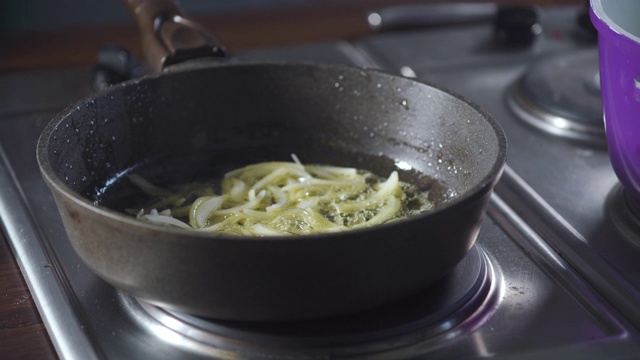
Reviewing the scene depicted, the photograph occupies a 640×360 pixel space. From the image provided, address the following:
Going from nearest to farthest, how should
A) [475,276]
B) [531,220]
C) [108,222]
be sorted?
1. [108,222]
2. [475,276]
3. [531,220]

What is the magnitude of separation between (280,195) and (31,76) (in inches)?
21.8

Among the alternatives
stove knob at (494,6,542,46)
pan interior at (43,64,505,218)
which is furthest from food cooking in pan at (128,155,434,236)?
stove knob at (494,6,542,46)

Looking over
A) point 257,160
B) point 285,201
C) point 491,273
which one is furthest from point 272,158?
point 491,273

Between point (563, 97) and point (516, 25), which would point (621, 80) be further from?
point (516, 25)

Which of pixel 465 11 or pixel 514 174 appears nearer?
pixel 514 174

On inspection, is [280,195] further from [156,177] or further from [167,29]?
[167,29]

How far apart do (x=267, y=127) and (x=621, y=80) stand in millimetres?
392

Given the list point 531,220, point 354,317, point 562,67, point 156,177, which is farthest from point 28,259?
point 562,67

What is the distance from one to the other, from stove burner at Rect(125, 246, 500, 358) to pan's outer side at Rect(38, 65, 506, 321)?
0.03 m

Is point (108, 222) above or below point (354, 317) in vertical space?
above

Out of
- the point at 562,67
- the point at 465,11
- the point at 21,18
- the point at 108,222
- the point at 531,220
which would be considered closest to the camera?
the point at 108,222

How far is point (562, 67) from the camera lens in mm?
1259

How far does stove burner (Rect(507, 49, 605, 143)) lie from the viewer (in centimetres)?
113

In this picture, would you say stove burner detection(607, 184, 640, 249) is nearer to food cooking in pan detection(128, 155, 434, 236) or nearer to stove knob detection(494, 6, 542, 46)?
food cooking in pan detection(128, 155, 434, 236)
